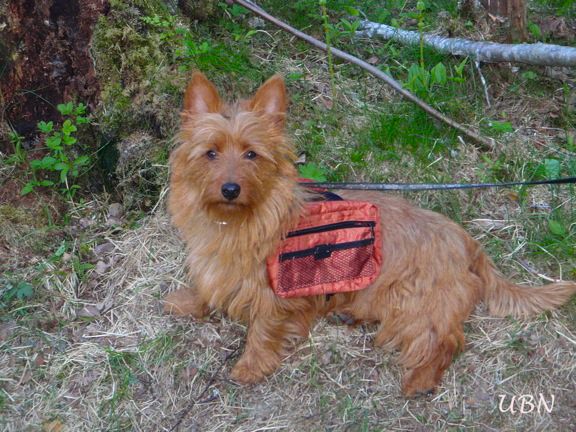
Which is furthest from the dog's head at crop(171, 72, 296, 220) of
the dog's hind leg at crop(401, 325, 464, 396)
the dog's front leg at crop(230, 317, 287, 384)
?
the dog's hind leg at crop(401, 325, 464, 396)

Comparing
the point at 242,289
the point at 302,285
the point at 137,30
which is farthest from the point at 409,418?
the point at 137,30

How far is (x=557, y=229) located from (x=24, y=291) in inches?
141

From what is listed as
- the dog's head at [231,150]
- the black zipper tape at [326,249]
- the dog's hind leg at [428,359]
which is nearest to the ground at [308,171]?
the dog's hind leg at [428,359]

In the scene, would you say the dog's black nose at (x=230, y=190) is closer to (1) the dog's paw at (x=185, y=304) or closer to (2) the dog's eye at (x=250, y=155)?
(2) the dog's eye at (x=250, y=155)

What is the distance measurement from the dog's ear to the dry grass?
1378mm

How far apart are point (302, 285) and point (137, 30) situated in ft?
7.86

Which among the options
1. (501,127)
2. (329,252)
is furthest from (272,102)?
(501,127)

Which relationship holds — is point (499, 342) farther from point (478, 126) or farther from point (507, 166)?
point (478, 126)

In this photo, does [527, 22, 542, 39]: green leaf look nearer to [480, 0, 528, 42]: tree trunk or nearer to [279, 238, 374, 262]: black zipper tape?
[480, 0, 528, 42]: tree trunk

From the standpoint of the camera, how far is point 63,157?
4566 millimetres

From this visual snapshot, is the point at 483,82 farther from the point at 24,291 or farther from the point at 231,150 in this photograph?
the point at 24,291

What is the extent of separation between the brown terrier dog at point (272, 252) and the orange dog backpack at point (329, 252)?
0.07 metres

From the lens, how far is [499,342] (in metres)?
3.85

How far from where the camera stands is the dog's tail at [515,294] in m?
3.78
